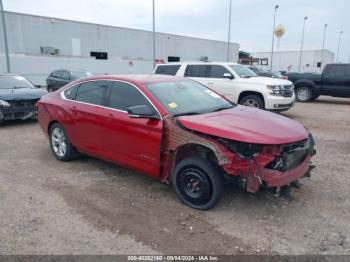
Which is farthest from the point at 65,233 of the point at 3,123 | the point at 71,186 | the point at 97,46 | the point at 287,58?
the point at 287,58

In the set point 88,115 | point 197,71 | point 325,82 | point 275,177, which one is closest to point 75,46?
point 197,71

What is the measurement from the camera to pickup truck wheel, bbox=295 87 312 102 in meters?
15.6

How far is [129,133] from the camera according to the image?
14.5ft

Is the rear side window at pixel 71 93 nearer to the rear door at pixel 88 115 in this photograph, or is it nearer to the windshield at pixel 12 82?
the rear door at pixel 88 115

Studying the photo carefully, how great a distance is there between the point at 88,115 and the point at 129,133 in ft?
3.31

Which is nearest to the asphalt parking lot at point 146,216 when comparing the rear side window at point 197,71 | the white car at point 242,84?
the white car at point 242,84

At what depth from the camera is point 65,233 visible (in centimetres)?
347

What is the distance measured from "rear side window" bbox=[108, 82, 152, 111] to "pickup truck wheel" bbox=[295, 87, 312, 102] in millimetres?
13016

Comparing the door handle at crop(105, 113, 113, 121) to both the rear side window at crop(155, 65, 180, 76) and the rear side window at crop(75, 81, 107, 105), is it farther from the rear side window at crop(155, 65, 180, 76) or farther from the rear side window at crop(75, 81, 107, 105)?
the rear side window at crop(155, 65, 180, 76)

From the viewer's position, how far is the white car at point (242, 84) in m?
9.91

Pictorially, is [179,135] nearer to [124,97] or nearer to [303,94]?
[124,97]

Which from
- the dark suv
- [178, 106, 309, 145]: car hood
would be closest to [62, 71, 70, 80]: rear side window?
the dark suv

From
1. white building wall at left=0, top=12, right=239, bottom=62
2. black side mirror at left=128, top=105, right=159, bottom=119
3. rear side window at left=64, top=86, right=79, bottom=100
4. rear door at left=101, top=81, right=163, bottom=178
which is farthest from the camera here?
white building wall at left=0, top=12, right=239, bottom=62

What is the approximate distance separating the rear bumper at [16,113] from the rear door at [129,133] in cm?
532
